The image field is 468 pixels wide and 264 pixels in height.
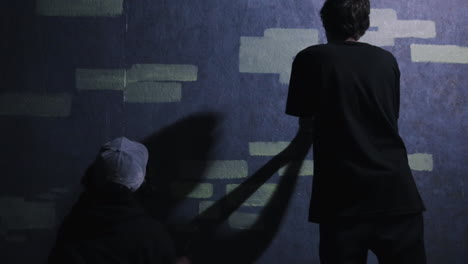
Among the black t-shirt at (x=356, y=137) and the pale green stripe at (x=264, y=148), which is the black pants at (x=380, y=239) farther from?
the pale green stripe at (x=264, y=148)

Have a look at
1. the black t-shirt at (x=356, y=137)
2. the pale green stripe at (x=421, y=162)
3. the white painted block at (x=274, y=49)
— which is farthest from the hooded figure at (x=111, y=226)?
the pale green stripe at (x=421, y=162)

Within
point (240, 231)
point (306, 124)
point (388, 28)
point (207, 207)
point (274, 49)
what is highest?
point (388, 28)

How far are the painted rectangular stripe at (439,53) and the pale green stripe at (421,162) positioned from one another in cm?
43

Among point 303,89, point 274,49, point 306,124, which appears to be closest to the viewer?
point 303,89

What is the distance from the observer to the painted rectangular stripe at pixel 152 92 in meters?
1.80

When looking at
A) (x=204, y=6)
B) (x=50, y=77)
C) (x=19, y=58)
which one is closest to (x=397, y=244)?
(x=204, y=6)

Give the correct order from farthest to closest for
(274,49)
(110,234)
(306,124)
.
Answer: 1. (274,49)
2. (306,124)
3. (110,234)

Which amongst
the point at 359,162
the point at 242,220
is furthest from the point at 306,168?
the point at 359,162

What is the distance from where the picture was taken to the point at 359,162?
114 centimetres

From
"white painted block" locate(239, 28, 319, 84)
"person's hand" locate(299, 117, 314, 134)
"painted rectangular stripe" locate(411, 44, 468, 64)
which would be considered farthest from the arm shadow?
"painted rectangular stripe" locate(411, 44, 468, 64)

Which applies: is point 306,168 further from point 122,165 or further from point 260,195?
point 122,165

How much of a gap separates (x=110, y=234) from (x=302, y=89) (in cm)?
70

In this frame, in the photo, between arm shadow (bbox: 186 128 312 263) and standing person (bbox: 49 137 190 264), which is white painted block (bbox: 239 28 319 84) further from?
standing person (bbox: 49 137 190 264)

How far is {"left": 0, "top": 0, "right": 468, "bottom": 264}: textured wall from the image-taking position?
1.79 metres
